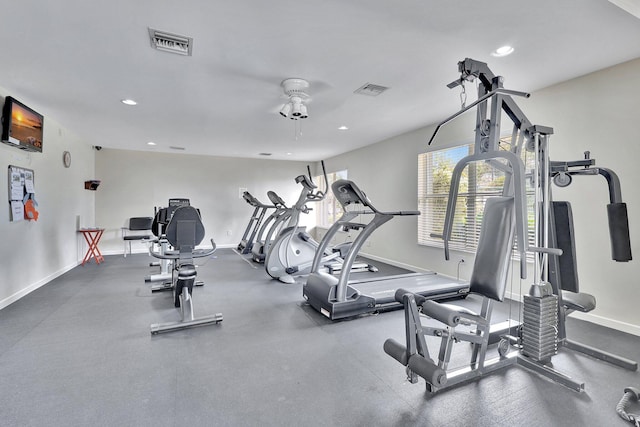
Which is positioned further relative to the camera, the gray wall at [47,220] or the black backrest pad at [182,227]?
the gray wall at [47,220]

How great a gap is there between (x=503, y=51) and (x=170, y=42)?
2752 mm

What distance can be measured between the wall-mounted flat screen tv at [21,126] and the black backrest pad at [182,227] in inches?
84.7

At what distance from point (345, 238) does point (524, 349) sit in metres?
5.33

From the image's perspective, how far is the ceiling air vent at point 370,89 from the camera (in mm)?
3242

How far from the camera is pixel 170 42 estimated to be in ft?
7.69

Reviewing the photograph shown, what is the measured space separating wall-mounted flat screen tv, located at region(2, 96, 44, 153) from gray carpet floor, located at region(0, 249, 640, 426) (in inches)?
76.7

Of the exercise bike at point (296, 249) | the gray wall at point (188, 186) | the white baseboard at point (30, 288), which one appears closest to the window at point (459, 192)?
the exercise bike at point (296, 249)

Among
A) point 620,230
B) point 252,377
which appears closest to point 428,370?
point 252,377

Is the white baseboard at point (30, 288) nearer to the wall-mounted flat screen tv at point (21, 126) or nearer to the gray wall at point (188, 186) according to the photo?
the wall-mounted flat screen tv at point (21, 126)

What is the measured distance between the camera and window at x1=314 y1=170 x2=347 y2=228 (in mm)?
7891

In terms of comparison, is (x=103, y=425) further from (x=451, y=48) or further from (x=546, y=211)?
(x=451, y=48)

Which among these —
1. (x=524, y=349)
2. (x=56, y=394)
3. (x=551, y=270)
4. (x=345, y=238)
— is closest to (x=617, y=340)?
(x=551, y=270)

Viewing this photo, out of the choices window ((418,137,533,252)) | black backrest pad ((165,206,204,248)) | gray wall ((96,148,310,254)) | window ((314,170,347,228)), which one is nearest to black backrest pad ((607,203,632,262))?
window ((418,137,533,252))

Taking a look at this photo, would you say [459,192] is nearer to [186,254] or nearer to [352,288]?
[352,288]
